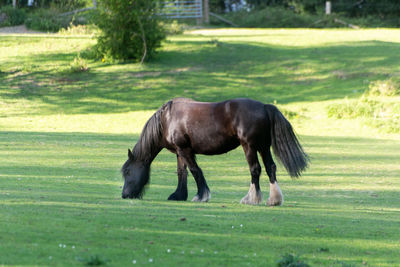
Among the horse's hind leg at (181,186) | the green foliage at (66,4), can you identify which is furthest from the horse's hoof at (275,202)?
the green foliage at (66,4)

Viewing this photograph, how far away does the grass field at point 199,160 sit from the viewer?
A: 21.0 ft

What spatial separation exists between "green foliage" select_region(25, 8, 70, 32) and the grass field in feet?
8.56

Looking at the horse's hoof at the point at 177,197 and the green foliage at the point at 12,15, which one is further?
the green foliage at the point at 12,15

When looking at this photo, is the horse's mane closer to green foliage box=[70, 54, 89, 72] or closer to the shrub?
the shrub

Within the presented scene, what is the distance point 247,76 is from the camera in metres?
30.6

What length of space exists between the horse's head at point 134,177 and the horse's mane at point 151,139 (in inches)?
3.9

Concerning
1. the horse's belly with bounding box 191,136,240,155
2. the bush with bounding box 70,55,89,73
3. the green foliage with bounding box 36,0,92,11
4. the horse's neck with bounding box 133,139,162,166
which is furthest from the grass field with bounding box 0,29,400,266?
the green foliage with bounding box 36,0,92,11

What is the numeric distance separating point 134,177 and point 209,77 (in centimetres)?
2079

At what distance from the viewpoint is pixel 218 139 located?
938cm

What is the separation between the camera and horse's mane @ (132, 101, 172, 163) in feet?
32.1

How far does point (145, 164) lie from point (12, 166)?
4278mm

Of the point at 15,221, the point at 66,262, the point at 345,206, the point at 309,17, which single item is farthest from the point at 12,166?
the point at 309,17

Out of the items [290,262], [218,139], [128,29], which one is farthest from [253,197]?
[128,29]

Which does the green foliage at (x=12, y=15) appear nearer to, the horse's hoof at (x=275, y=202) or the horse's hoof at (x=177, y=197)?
the horse's hoof at (x=177, y=197)
